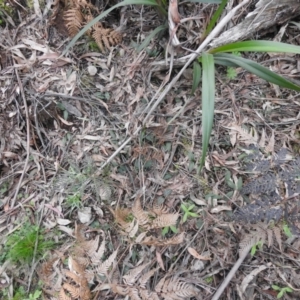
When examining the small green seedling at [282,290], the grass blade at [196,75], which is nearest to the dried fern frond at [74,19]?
the grass blade at [196,75]

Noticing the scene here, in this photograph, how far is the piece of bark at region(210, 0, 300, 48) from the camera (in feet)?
4.57

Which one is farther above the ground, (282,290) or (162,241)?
(162,241)

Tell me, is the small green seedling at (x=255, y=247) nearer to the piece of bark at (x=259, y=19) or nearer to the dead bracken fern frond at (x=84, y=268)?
the dead bracken fern frond at (x=84, y=268)

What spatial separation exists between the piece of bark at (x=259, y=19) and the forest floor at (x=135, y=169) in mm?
67

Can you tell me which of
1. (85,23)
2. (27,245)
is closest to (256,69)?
(85,23)

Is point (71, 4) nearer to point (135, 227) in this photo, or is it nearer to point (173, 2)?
point (173, 2)

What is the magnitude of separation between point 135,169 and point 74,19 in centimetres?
73

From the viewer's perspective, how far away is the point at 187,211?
130 cm

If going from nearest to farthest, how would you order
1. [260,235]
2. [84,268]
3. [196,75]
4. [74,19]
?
[260,235] < [84,268] < [196,75] < [74,19]

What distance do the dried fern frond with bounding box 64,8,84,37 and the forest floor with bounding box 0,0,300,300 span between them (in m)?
0.07

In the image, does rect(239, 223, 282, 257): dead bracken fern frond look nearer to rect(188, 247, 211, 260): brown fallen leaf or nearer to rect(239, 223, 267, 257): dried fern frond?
rect(239, 223, 267, 257): dried fern frond

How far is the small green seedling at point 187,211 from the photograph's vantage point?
129cm

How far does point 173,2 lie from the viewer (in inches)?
53.3

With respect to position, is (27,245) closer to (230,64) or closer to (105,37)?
(105,37)
